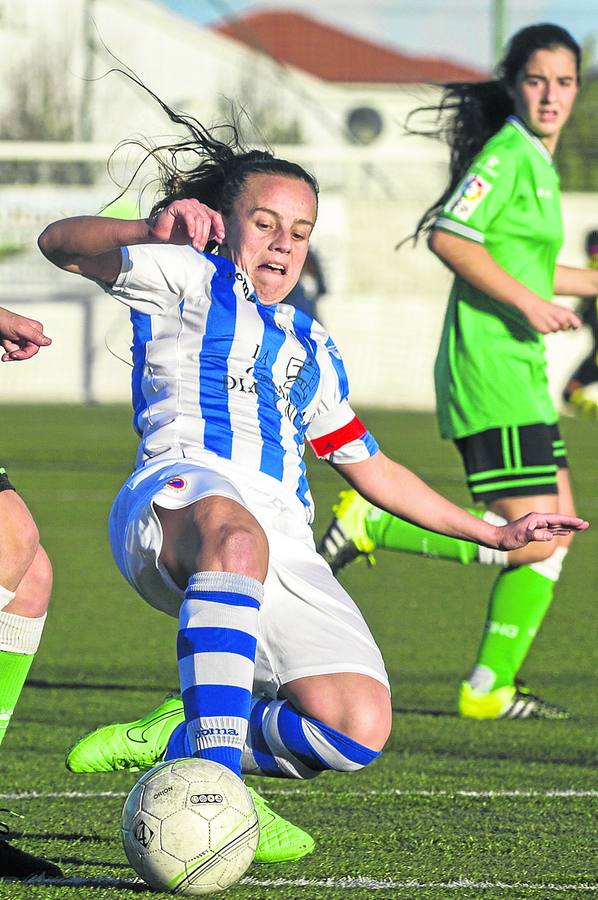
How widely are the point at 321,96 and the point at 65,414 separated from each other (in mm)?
13329

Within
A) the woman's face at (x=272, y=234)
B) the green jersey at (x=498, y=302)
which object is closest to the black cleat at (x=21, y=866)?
the woman's face at (x=272, y=234)

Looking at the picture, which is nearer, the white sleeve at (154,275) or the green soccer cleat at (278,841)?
the green soccer cleat at (278,841)

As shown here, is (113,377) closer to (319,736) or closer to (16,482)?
(16,482)

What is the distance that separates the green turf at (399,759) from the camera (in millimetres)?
3160

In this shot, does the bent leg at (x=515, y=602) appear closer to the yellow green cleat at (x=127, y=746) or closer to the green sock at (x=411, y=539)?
the green sock at (x=411, y=539)

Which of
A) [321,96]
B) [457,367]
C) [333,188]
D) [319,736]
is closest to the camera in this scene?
[319,736]

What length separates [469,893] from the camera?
2961 millimetres

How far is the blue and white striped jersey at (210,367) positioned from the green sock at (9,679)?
512mm

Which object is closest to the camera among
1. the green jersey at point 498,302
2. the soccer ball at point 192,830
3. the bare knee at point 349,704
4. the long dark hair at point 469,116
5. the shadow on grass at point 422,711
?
the soccer ball at point 192,830

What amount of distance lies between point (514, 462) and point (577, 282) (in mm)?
882

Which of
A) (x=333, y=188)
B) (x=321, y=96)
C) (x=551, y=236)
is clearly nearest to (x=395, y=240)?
(x=333, y=188)

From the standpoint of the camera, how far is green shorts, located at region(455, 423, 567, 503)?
5.14 meters

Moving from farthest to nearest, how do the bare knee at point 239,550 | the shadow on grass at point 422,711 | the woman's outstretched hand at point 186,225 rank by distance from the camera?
the shadow on grass at point 422,711
the woman's outstretched hand at point 186,225
the bare knee at point 239,550

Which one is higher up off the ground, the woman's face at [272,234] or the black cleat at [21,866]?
the woman's face at [272,234]
